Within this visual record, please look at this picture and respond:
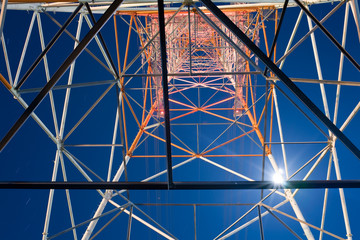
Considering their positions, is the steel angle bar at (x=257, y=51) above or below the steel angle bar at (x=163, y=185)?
above

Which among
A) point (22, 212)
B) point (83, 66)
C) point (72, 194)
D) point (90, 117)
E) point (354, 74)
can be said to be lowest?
point (22, 212)

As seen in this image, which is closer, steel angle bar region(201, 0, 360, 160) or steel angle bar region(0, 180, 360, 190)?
steel angle bar region(201, 0, 360, 160)

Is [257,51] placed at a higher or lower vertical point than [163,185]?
higher

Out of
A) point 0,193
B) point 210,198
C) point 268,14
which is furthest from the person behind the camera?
point 210,198

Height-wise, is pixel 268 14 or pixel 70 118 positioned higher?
pixel 70 118

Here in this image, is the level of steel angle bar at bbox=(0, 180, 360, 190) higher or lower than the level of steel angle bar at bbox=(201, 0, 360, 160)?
lower

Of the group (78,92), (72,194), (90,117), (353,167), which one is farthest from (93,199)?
(353,167)

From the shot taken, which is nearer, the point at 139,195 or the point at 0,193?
the point at 0,193

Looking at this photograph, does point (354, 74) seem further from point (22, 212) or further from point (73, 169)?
point (22, 212)

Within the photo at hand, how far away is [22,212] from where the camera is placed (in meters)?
23.7

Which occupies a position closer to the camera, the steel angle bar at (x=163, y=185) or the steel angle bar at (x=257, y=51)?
the steel angle bar at (x=257, y=51)

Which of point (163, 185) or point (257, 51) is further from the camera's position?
point (163, 185)

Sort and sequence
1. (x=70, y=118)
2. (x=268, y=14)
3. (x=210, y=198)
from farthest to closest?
(x=210, y=198) → (x=70, y=118) → (x=268, y=14)

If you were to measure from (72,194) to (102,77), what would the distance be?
9.44 m
